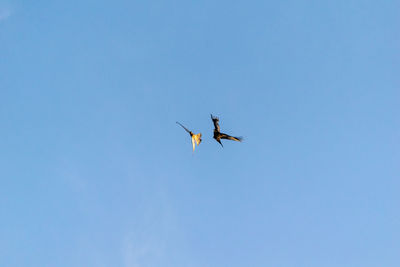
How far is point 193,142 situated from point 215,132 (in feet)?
12.4

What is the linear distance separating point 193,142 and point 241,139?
557 cm

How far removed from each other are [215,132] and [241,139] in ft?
12.1

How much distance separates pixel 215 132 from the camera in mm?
54469

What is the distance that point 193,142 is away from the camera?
52.0 meters

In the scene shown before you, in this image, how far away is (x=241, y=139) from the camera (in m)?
52.4
